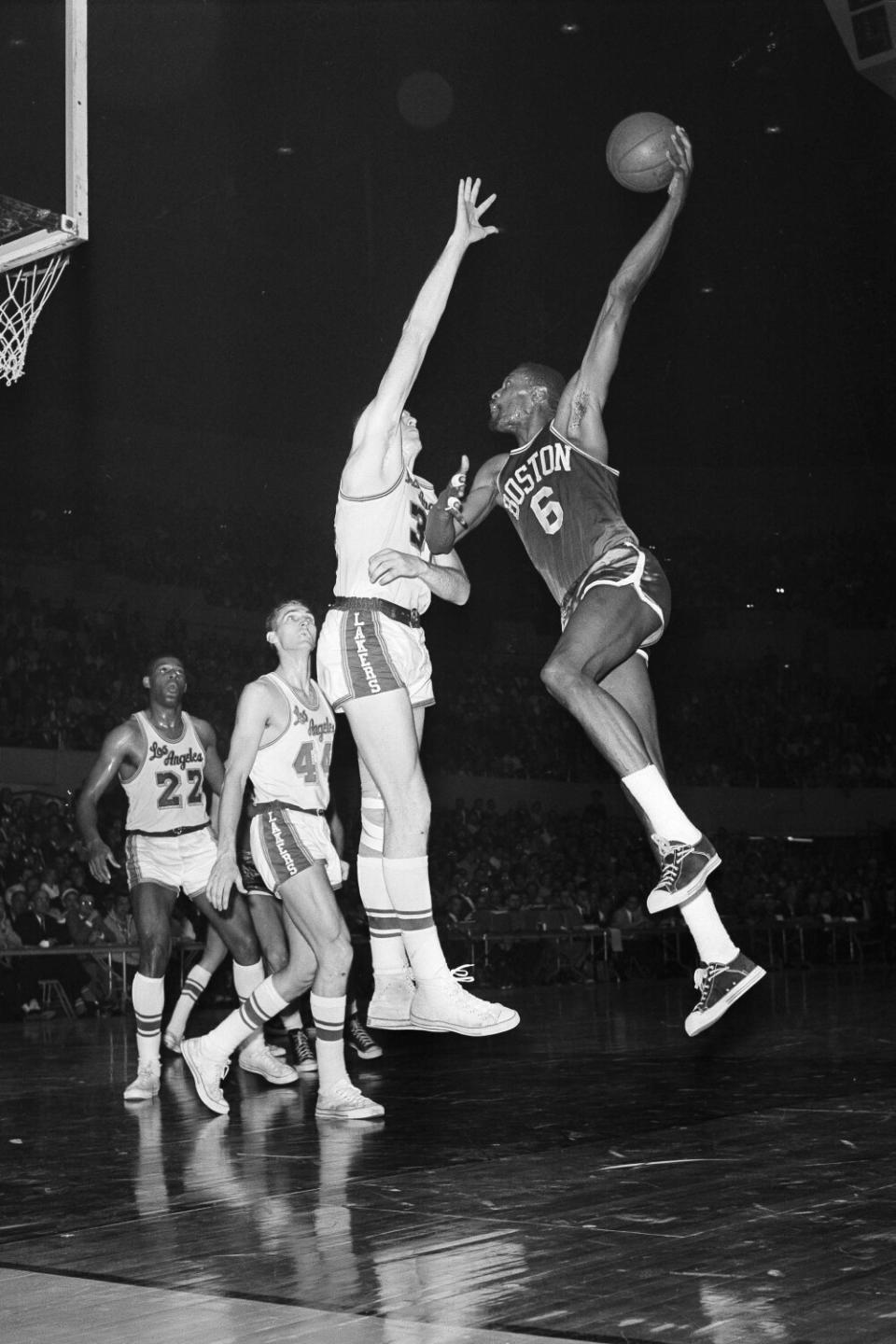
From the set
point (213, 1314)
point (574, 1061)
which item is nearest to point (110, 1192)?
point (213, 1314)

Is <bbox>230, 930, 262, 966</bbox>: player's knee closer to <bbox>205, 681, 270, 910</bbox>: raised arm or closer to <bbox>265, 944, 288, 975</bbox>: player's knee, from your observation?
<bbox>265, 944, 288, 975</bbox>: player's knee

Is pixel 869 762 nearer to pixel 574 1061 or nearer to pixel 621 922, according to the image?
pixel 621 922

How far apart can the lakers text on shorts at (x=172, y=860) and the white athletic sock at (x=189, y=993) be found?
811 millimetres

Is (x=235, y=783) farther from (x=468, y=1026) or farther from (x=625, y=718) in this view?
(x=625, y=718)

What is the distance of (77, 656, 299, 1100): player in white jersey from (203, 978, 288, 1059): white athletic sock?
108 centimetres

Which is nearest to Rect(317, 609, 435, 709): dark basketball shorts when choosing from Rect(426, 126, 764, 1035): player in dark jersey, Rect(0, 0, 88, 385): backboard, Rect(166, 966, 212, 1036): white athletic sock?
Rect(426, 126, 764, 1035): player in dark jersey

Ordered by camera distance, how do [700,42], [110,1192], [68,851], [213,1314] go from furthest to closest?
[700,42]
[68,851]
[110,1192]
[213,1314]

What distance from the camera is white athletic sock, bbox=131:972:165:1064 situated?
6723mm

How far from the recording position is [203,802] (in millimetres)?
7680

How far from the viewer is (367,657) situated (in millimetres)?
5266

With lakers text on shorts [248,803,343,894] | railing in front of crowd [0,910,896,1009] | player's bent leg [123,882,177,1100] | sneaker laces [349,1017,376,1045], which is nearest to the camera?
lakers text on shorts [248,803,343,894]

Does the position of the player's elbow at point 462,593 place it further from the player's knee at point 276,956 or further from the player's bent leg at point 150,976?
the player's knee at point 276,956

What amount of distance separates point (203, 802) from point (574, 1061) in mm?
2405

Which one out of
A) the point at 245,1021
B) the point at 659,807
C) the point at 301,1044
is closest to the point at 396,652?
the point at 659,807
